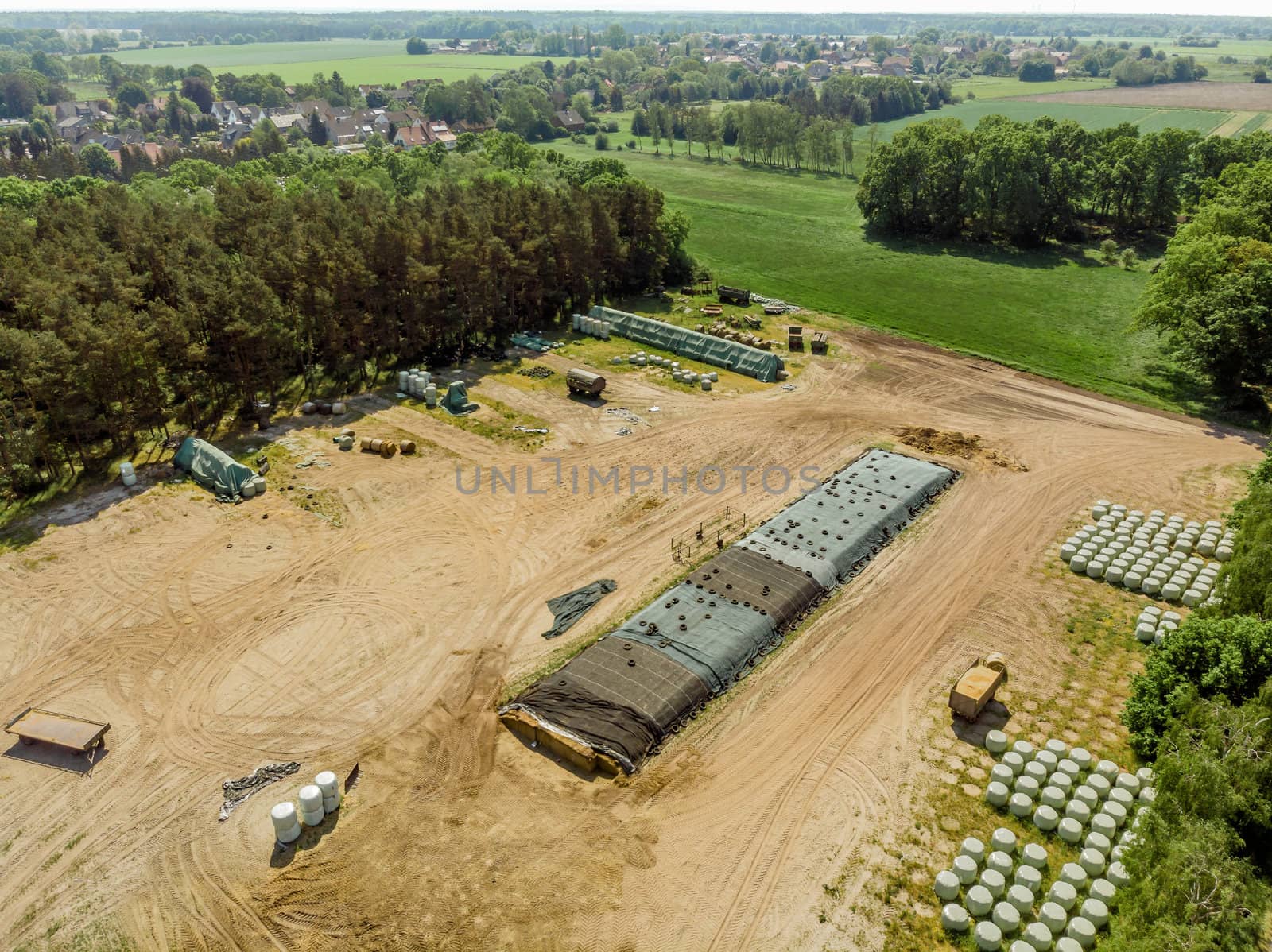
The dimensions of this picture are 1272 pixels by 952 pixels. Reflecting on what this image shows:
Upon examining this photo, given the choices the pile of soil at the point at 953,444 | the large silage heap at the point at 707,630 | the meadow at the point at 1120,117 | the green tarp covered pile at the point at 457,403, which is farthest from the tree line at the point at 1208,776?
the meadow at the point at 1120,117

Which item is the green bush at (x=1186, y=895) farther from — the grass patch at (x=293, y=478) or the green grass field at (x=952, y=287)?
the green grass field at (x=952, y=287)

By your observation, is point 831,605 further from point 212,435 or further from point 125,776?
point 212,435

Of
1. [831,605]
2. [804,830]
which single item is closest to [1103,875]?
[804,830]

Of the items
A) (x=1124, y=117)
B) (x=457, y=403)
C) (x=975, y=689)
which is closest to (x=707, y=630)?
(x=975, y=689)

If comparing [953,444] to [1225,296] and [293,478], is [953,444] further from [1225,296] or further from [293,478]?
[293,478]

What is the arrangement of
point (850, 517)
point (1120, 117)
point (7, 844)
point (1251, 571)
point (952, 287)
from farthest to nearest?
point (1120, 117) < point (952, 287) < point (850, 517) < point (1251, 571) < point (7, 844)

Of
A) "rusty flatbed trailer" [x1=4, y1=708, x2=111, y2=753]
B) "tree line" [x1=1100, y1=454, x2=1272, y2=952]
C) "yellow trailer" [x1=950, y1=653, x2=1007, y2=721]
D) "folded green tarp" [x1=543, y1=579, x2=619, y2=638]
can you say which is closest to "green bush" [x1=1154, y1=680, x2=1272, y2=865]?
"tree line" [x1=1100, y1=454, x2=1272, y2=952]
